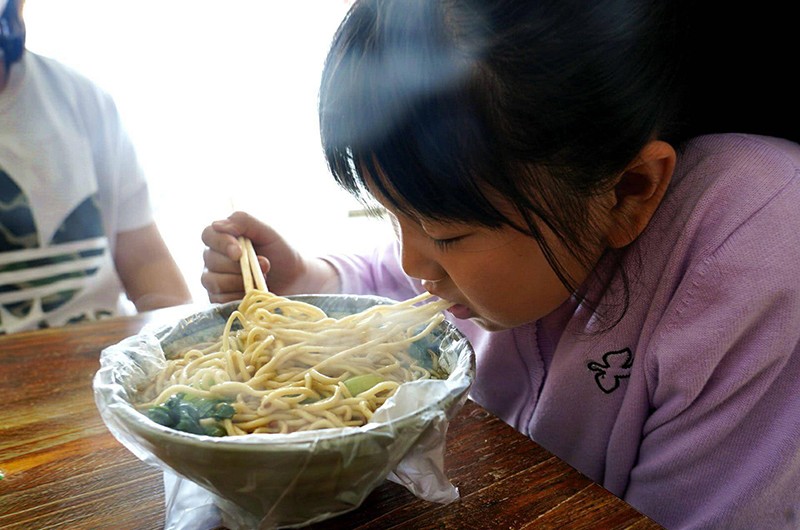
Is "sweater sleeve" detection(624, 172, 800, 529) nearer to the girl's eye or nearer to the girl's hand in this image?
the girl's eye

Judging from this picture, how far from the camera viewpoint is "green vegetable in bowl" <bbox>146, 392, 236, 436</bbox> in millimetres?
493

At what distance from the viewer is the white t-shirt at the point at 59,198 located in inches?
47.4

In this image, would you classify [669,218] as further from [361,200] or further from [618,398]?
[361,200]

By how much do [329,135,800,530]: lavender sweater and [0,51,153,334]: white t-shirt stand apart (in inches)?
37.8

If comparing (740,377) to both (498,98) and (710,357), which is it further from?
(498,98)

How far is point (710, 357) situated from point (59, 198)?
1.17 m

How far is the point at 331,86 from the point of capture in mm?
600

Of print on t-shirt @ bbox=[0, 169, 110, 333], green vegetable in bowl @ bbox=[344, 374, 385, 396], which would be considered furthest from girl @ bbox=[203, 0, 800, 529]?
print on t-shirt @ bbox=[0, 169, 110, 333]

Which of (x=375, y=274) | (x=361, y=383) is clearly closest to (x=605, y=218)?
(x=361, y=383)

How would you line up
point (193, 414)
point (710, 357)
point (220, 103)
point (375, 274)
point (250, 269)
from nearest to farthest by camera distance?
point (193, 414) < point (710, 357) < point (250, 269) < point (375, 274) < point (220, 103)

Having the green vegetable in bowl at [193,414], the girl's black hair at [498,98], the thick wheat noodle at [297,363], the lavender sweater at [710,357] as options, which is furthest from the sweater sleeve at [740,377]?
the green vegetable in bowl at [193,414]

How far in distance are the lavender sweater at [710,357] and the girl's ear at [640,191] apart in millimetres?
32

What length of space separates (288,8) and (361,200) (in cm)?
247

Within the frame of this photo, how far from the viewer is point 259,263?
91 centimetres
